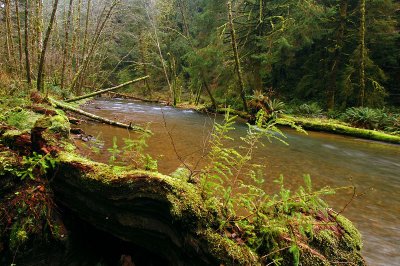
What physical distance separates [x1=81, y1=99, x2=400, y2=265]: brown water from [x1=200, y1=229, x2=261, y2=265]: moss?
0.94 metres

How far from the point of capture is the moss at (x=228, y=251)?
218 centimetres

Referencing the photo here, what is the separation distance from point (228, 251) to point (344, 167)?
6503 mm

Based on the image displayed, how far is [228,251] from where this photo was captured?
2.20 m

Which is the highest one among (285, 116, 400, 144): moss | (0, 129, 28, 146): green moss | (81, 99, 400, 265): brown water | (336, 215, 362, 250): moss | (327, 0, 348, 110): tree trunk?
(327, 0, 348, 110): tree trunk

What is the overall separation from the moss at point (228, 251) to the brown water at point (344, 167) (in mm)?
938

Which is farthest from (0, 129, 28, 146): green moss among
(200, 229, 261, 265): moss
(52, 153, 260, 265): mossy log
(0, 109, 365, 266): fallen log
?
(200, 229, 261, 265): moss

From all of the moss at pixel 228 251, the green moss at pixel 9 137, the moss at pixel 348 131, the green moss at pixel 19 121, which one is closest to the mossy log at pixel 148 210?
the moss at pixel 228 251

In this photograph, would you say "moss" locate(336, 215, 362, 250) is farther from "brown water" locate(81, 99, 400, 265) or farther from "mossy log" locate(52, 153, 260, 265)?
"mossy log" locate(52, 153, 260, 265)

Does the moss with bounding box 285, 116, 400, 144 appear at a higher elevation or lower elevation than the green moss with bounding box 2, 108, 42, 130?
lower

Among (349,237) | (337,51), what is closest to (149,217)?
(349,237)

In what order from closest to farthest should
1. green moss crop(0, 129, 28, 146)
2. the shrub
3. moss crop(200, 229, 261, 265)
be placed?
1. moss crop(200, 229, 261, 265)
2. green moss crop(0, 129, 28, 146)
3. the shrub

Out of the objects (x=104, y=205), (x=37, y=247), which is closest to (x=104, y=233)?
(x=104, y=205)

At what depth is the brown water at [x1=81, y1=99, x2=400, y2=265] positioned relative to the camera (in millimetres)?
4008

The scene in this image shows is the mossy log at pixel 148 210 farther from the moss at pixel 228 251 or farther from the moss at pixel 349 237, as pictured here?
the moss at pixel 349 237
